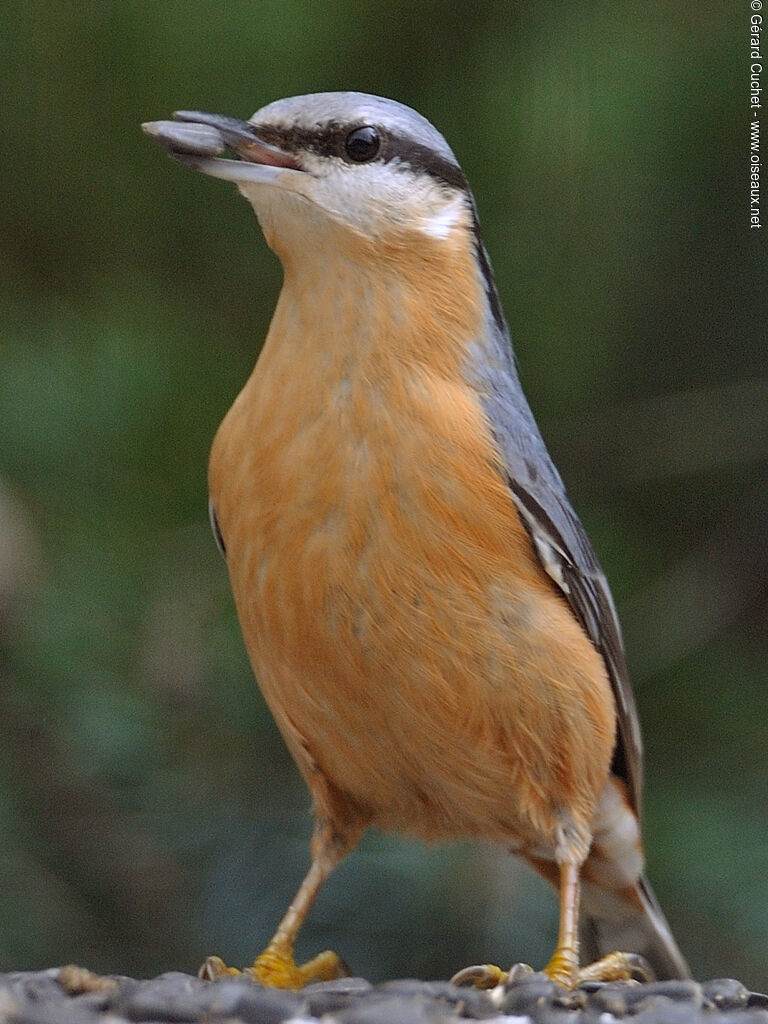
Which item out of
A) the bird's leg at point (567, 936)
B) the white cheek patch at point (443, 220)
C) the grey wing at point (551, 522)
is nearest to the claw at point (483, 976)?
the bird's leg at point (567, 936)

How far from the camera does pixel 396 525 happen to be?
1957 mm

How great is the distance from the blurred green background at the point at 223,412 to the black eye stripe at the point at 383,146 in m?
0.25

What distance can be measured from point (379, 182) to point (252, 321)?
0.49 m

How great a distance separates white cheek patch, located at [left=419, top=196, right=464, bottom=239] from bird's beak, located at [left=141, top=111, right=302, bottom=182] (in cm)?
23

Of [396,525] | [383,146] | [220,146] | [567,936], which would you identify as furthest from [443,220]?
[567,936]

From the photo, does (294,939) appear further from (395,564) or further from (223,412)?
(223,412)

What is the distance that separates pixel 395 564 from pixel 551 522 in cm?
27

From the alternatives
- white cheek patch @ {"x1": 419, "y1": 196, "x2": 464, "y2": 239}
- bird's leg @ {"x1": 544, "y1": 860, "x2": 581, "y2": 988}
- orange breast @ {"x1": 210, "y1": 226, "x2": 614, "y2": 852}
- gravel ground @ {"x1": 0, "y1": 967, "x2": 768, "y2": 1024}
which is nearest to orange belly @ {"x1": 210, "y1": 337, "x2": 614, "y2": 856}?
orange breast @ {"x1": 210, "y1": 226, "x2": 614, "y2": 852}

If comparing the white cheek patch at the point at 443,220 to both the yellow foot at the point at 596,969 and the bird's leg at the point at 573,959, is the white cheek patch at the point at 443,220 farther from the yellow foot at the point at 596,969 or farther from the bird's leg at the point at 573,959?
the yellow foot at the point at 596,969

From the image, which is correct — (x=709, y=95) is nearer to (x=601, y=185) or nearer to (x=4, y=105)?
(x=601, y=185)

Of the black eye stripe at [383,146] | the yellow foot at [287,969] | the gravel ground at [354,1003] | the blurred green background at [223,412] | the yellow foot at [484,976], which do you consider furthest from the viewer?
the blurred green background at [223,412]

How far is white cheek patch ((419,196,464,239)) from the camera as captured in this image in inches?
84.4

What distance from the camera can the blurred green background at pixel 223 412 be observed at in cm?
227

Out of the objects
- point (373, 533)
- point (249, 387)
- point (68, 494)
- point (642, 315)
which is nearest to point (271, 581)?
point (373, 533)
